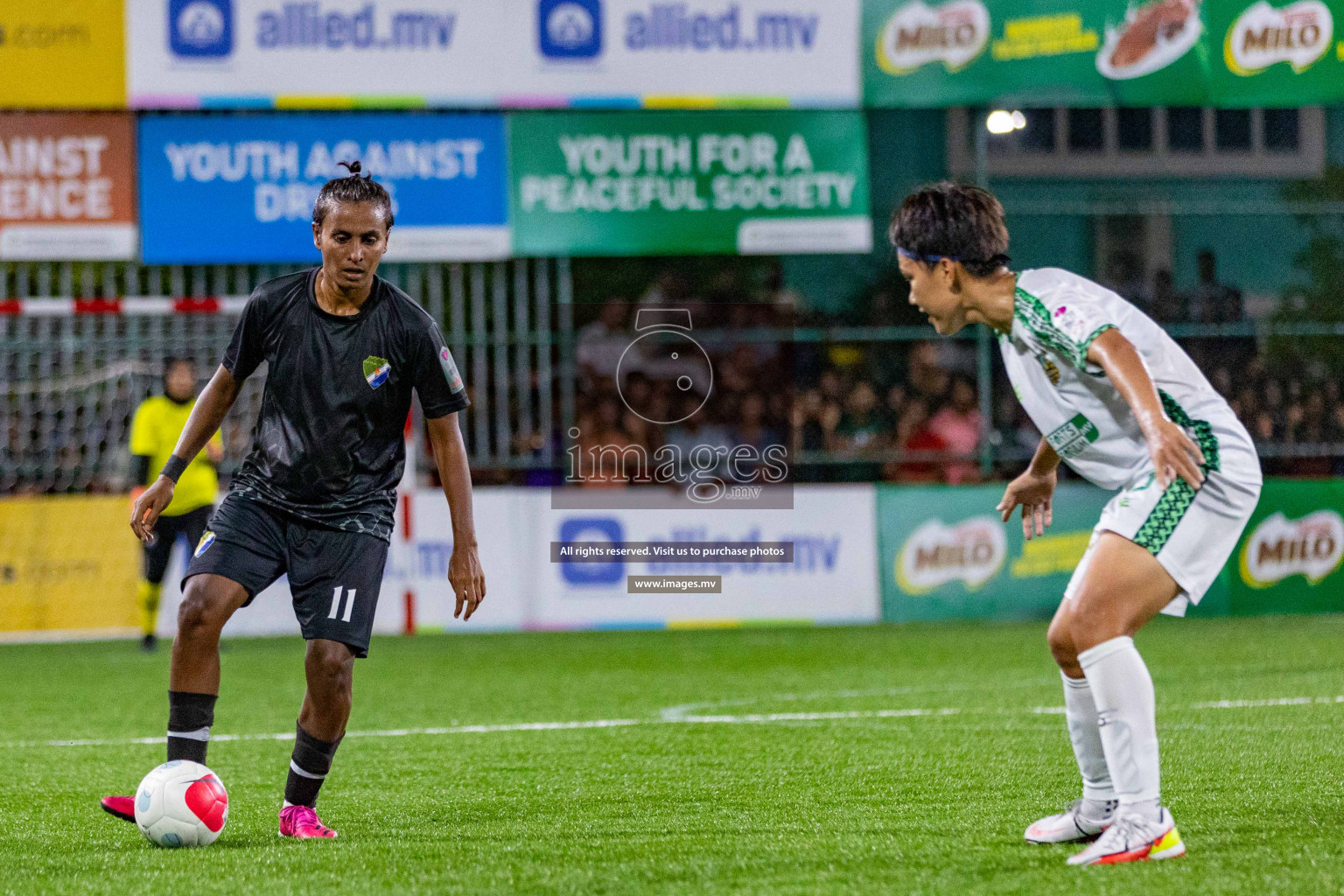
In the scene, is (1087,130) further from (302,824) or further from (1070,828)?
(302,824)

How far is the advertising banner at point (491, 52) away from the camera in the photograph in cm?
1327

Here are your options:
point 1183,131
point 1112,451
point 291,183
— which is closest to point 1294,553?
point 291,183

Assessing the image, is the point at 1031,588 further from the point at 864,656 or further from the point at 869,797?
the point at 869,797

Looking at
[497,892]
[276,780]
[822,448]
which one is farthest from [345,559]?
[822,448]

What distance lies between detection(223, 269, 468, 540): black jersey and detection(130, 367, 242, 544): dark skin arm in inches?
2.2

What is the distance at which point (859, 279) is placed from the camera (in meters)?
18.8

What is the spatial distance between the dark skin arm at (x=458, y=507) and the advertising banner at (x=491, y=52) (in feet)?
29.0

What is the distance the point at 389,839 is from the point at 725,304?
1079cm

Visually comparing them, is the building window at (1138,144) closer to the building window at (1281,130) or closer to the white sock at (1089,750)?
the building window at (1281,130)

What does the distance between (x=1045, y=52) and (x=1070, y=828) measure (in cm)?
1018

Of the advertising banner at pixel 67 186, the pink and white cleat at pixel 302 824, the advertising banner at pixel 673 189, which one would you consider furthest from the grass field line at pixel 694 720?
the advertising banner at pixel 67 186

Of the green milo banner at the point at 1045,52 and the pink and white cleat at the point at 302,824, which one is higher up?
the green milo banner at the point at 1045,52

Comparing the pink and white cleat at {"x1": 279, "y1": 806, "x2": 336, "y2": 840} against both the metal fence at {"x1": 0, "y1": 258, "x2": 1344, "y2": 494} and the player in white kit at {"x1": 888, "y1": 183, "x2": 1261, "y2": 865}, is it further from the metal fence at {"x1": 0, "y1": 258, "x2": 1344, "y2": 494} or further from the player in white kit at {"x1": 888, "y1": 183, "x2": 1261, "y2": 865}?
the metal fence at {"x1": 0, "y1": 258, "x2": 1344, "y2": 494}

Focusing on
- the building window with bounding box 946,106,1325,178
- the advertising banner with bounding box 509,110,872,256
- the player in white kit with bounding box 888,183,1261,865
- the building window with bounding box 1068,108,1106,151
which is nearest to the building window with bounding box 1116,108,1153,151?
the building window with bounding box 946,106,1325,178
